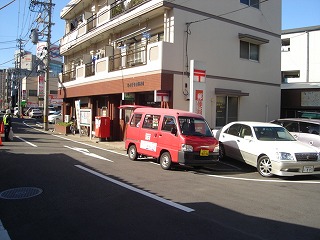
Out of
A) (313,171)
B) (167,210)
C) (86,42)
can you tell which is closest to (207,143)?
(313,171)

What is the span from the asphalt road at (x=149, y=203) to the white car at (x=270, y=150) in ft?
1.30

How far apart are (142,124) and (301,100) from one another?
13.6 metres

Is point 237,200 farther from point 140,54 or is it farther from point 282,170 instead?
point 140,54

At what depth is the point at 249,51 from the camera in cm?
1980

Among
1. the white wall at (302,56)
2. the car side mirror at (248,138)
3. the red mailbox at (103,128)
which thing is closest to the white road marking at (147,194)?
the car side mirror at (248,138)

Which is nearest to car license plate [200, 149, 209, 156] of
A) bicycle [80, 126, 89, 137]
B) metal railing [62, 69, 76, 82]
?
bicycle [80, 126, 89, 137]

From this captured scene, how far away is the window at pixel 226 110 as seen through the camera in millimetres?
18047

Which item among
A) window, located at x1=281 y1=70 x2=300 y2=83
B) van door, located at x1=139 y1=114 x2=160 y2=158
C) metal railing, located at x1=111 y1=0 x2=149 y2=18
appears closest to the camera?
van door, located at x1=139 y1=114 x2=160 y2=158

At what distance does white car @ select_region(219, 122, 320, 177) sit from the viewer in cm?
988

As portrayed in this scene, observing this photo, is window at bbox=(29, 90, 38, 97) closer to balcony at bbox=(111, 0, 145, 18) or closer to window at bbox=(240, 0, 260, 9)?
balcony at bbox=(111, 0, 145, 18)

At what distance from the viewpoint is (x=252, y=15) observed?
64.5 feet

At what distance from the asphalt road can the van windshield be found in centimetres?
130

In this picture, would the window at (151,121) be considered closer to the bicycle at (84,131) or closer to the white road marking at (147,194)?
the white road marking at (147,194)

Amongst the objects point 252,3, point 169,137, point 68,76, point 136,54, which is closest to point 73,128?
point 68,76
